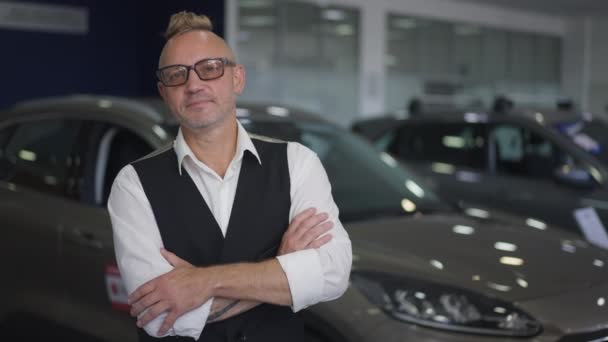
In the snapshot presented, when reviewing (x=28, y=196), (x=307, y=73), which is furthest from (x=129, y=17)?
(x=28, y=196)

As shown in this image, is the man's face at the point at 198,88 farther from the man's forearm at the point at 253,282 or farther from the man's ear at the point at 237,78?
the man's forearm at the point at 253,282

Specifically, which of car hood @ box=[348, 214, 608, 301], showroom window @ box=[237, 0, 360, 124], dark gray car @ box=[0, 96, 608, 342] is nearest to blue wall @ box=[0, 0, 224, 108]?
showroom window @ box=[237, 0, 360, 124]

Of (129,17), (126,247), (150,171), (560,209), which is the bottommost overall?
(560,209)

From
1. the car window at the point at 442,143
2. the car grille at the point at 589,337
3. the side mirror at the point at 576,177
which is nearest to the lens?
the car grille at the point at 589,337

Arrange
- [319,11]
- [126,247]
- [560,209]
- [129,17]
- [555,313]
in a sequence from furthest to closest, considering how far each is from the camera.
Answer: [319,11] < [129,17] < [560,209] < [555,313] < [126,247]

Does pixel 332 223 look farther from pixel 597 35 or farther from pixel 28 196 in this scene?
pixel 597 35

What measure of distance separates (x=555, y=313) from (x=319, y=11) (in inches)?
405

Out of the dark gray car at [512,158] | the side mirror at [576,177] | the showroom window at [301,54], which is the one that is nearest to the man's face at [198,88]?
the dark gray car at [512,158]

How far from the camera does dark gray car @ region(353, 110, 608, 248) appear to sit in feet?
14.5

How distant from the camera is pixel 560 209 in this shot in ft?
14.6

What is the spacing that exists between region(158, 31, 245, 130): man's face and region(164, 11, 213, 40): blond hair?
0.02 meters

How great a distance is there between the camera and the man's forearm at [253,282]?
177 cm

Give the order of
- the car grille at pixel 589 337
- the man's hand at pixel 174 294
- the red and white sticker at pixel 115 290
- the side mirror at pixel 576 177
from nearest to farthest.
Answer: the man's hand at pixel 174 294
the car grille at pixel 589 337
the red and white sticker at pixel 115 290
the side mirror at pixel 576 177

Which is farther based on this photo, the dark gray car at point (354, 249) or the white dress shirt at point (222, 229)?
the dark gray car at point (354, 249)
